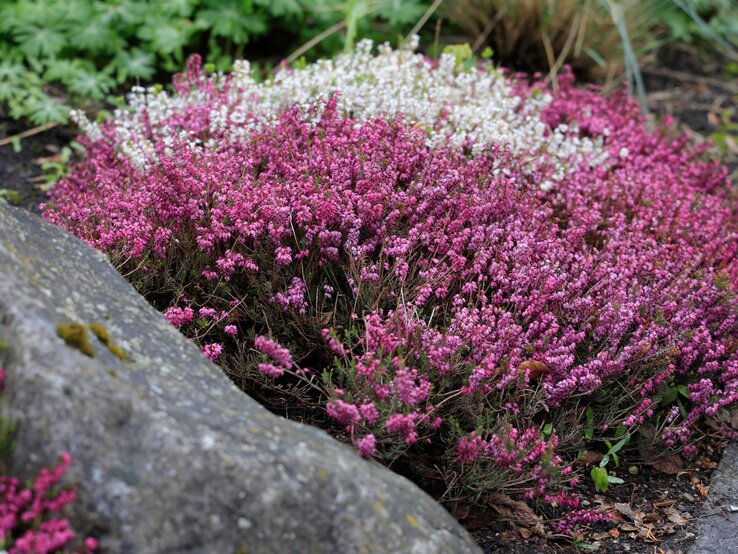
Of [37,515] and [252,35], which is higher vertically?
[37,515]

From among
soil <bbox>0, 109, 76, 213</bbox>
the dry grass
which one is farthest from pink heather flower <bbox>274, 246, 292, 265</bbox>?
the dry grass

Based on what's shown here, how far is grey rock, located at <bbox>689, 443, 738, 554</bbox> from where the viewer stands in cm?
286

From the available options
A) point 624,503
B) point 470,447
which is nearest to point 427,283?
point 470,447

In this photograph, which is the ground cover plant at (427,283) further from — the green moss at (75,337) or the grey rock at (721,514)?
the green moss at (75,337)

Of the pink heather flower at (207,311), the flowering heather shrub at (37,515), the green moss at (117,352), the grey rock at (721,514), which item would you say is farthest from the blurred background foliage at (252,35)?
the flowering heather shrub at (37,515)

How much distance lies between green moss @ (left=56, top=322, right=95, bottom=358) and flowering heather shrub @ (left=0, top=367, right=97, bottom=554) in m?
0.30

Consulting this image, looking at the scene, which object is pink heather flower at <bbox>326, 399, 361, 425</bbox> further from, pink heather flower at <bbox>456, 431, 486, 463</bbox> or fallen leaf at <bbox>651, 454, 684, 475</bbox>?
fallen leaf at <bbox>651, 454, 684, 475</bbox>

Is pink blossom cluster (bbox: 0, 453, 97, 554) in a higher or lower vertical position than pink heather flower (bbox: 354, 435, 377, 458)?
higher

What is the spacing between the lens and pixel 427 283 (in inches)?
119

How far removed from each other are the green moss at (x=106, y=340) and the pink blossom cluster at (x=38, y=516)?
0.37m

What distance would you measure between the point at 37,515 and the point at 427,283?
1.70 meters

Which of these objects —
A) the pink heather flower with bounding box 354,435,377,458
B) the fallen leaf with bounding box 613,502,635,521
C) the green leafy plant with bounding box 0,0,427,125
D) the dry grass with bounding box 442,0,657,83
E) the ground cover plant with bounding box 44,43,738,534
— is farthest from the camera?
the dry grass with bounding box 442,0,657,83

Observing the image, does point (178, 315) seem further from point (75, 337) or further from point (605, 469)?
point (605, 469)

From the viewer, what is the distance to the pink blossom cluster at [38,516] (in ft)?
5.69
